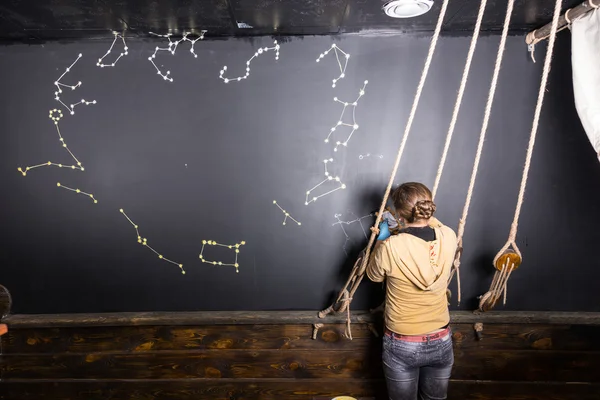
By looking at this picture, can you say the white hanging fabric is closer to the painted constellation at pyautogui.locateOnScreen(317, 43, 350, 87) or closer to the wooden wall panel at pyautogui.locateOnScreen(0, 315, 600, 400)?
the painted constellation at pyautogui.locateOnScreen(317, 43, 350, 87)

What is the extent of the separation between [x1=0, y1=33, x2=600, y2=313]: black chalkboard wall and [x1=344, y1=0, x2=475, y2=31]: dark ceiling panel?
0.09m

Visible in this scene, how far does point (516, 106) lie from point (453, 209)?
25.4 inches

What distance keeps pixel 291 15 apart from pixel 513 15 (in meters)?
1.07

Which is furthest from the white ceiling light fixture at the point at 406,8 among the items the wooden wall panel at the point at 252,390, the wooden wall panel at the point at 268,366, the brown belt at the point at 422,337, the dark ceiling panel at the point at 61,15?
the wooden wall panel at the point at 252,390

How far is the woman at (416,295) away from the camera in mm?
1510

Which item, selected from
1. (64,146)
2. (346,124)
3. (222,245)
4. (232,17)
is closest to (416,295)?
(346,124)

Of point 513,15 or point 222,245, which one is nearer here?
point 513,15

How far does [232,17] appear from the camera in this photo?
6.23 ft

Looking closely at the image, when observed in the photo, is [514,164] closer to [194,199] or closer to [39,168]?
[194,199]

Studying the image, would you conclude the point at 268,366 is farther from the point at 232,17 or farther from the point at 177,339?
the point at 232,17

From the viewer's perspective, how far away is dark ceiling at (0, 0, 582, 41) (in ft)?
5.78

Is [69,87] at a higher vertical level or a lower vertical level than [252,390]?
higher

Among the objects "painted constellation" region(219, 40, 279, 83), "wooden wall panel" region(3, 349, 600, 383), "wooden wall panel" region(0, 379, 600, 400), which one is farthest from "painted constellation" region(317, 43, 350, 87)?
"wooden wall panel" region(0, 379, 600, 400)

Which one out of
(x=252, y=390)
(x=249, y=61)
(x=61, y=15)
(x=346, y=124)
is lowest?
(x=252, y=390)
